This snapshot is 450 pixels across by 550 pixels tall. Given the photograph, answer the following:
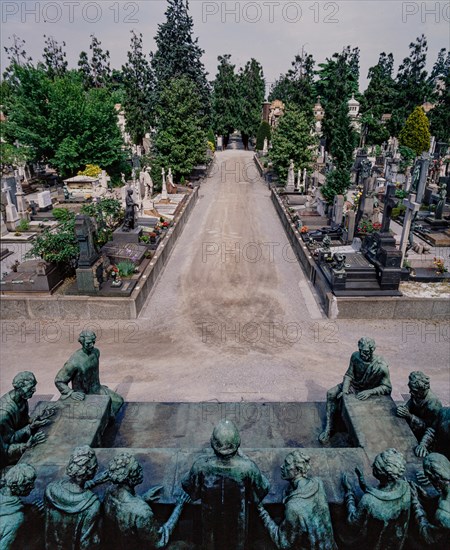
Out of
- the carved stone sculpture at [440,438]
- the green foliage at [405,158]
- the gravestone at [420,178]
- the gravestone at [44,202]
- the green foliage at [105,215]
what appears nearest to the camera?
the carved stone sculpture at [440,438]

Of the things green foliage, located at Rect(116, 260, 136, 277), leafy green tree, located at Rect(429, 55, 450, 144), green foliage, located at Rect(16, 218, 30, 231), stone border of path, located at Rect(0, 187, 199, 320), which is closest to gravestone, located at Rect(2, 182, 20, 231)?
green foliage, located at Rect(16, 218, 30, 231)

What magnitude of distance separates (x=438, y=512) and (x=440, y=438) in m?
1.57

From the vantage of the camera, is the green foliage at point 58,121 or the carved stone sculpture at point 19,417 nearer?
the carved stone sculpture at point 19,417

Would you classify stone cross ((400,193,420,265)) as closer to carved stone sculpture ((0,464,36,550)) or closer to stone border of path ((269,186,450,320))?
stone border of path ((269,186,450,320))

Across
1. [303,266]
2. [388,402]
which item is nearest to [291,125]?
[303,266]

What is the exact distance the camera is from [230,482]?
3.62 meters

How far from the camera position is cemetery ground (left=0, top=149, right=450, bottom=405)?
8.86 meters

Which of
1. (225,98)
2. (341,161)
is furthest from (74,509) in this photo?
(225,98)

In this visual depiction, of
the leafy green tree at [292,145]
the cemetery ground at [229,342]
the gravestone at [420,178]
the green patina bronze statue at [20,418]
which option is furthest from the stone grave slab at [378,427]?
the leafy green tree at [292,145]

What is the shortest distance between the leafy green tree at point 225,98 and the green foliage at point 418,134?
2302 cm

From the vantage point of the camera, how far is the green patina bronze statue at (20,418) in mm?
5242

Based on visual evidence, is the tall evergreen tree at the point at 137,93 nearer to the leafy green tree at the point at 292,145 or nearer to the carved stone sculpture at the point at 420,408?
the leafy green tree at the point at 292,145

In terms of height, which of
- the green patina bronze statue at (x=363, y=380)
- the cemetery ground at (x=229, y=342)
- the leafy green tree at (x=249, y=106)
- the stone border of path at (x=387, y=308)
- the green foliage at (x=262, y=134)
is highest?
the leafy green tree at (x=249, y=106)

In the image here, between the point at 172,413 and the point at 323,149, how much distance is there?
157 ft
